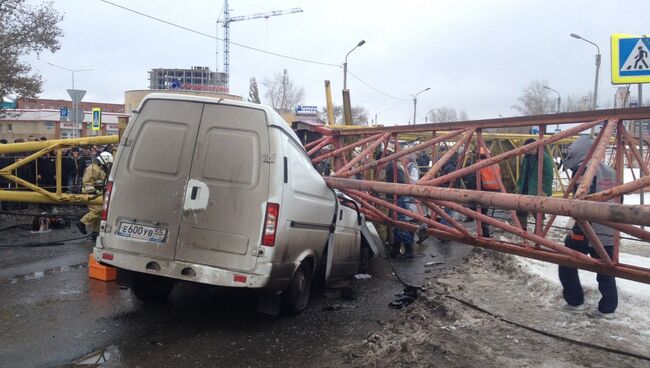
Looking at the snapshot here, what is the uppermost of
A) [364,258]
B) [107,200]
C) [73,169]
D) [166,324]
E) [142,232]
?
[73,169]

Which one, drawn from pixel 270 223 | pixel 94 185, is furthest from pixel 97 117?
pixel 270 223

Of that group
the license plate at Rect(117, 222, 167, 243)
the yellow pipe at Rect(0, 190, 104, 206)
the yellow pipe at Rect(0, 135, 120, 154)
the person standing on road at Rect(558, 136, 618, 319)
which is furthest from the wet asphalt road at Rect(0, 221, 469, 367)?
the yellow pipe at Rect(0, 135, 120, 154)

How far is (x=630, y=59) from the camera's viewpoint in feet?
23.3

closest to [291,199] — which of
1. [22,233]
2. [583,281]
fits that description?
[583,281]

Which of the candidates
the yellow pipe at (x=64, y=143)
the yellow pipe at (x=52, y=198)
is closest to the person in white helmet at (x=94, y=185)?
the yellow pipe at (x=52, y=198)

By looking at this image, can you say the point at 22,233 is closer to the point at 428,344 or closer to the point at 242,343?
the point at 242,343

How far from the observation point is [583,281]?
651 centimetres

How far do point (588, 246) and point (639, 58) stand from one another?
3.30m

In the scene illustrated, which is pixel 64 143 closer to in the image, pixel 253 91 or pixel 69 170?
pixel 69 170

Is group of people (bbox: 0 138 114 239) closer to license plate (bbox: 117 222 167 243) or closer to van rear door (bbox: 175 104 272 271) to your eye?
license plate (bbox: 117 222 167 243)

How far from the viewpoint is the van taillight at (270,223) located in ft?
14.9

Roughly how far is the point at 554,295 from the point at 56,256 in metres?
7.51

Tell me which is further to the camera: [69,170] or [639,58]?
[69,170]

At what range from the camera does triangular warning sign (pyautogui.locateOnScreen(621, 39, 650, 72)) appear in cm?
699
